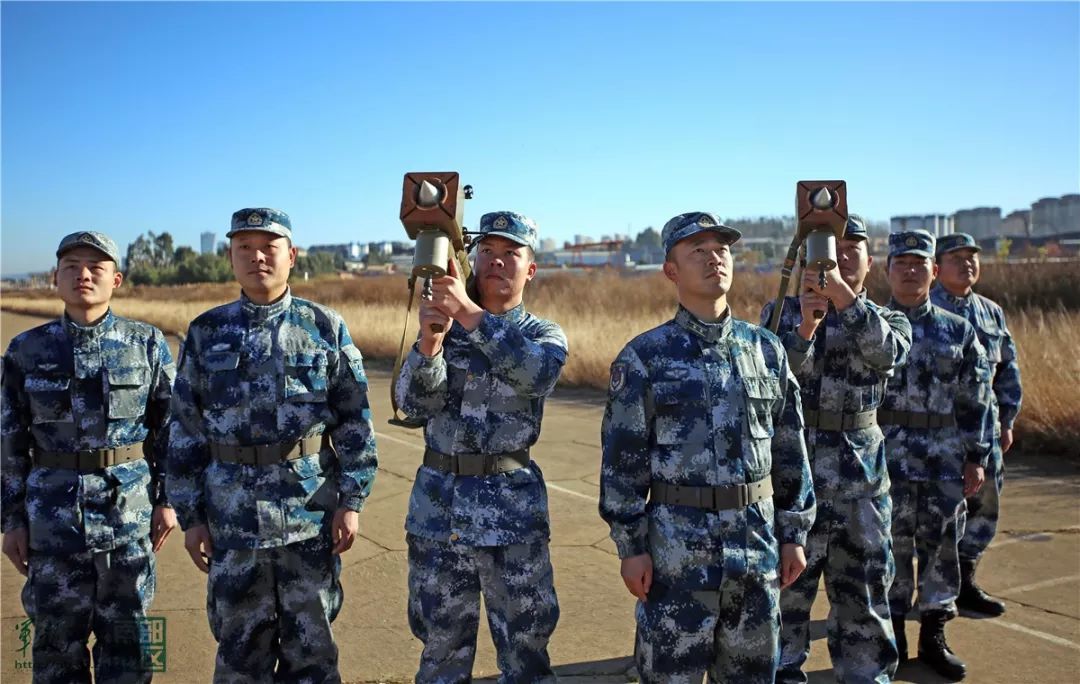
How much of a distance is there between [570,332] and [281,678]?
1306cm

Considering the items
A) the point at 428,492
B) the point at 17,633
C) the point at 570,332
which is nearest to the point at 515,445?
the point at 428,492

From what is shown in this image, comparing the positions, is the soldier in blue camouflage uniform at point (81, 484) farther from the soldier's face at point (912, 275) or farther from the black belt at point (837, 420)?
the soldier's face at point (912, 275)

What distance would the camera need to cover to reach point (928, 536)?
4.45m

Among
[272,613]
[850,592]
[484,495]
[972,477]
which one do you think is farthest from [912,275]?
[272,613]

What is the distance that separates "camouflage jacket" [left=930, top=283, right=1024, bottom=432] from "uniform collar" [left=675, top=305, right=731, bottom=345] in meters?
3.25

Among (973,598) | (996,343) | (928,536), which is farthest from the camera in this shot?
(996,343)

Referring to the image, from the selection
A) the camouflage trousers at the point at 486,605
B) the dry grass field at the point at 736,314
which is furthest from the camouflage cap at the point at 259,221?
the dry grass field at the point at 736,314

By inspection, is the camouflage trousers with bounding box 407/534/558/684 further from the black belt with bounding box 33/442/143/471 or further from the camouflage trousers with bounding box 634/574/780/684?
the black belt with bounding box 33/442/143/471

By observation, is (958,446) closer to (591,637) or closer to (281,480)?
(591,637)

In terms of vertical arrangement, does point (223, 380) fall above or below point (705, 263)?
below

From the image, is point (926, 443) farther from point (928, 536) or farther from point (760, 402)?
point (760, 402)

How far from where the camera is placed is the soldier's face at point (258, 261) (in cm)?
332

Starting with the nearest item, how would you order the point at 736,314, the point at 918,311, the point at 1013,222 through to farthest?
the point at 918,311 → the point at 736,314 → the point at 1013,222

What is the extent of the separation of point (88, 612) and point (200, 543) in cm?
79
